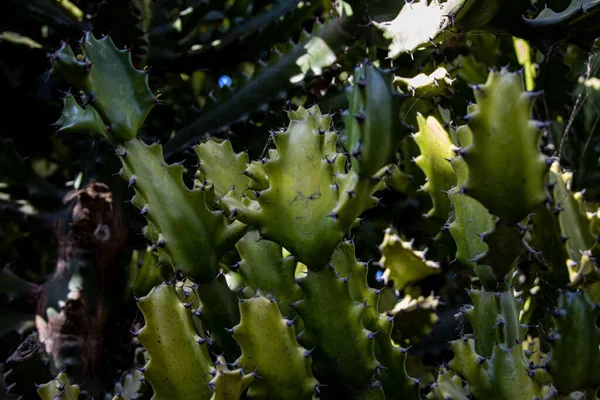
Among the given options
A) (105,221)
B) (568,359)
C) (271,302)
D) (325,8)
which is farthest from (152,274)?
(325,8)

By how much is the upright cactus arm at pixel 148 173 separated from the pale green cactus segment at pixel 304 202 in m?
0.09

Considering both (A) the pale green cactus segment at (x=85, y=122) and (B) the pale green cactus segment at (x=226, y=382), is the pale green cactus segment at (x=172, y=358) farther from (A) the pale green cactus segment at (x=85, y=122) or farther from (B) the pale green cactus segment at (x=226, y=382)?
(A) the pale green cactus segment at (x=85, y=122)

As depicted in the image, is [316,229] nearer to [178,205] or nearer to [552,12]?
[178,205]

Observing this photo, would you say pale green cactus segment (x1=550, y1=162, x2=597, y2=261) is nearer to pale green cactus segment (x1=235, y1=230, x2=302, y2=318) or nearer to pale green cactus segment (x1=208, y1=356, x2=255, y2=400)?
pale green cactus segment (x1=235, y1=230, x2=302, y2=318)

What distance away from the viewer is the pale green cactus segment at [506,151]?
97 cm

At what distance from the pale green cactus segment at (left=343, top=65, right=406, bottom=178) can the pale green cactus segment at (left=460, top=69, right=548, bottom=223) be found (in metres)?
0.11

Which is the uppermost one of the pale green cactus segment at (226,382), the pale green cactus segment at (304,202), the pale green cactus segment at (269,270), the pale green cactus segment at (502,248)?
the pale green cactus segment at (304,202)

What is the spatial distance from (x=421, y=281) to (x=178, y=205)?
35.9 inches

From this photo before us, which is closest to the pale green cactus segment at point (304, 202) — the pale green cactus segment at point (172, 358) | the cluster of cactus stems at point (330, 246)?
the cluster of cactus stems at point (330, 246)

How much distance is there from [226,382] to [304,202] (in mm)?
304

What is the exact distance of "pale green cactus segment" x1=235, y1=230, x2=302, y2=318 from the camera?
126cm

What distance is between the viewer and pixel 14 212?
207cm


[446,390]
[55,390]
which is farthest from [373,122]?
[55,390]

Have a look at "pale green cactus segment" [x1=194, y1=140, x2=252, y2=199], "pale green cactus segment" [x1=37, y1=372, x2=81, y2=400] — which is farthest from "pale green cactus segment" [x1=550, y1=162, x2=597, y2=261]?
"pale green cactus segment" [x1=37, y1=372, x2=81, y2=400]
